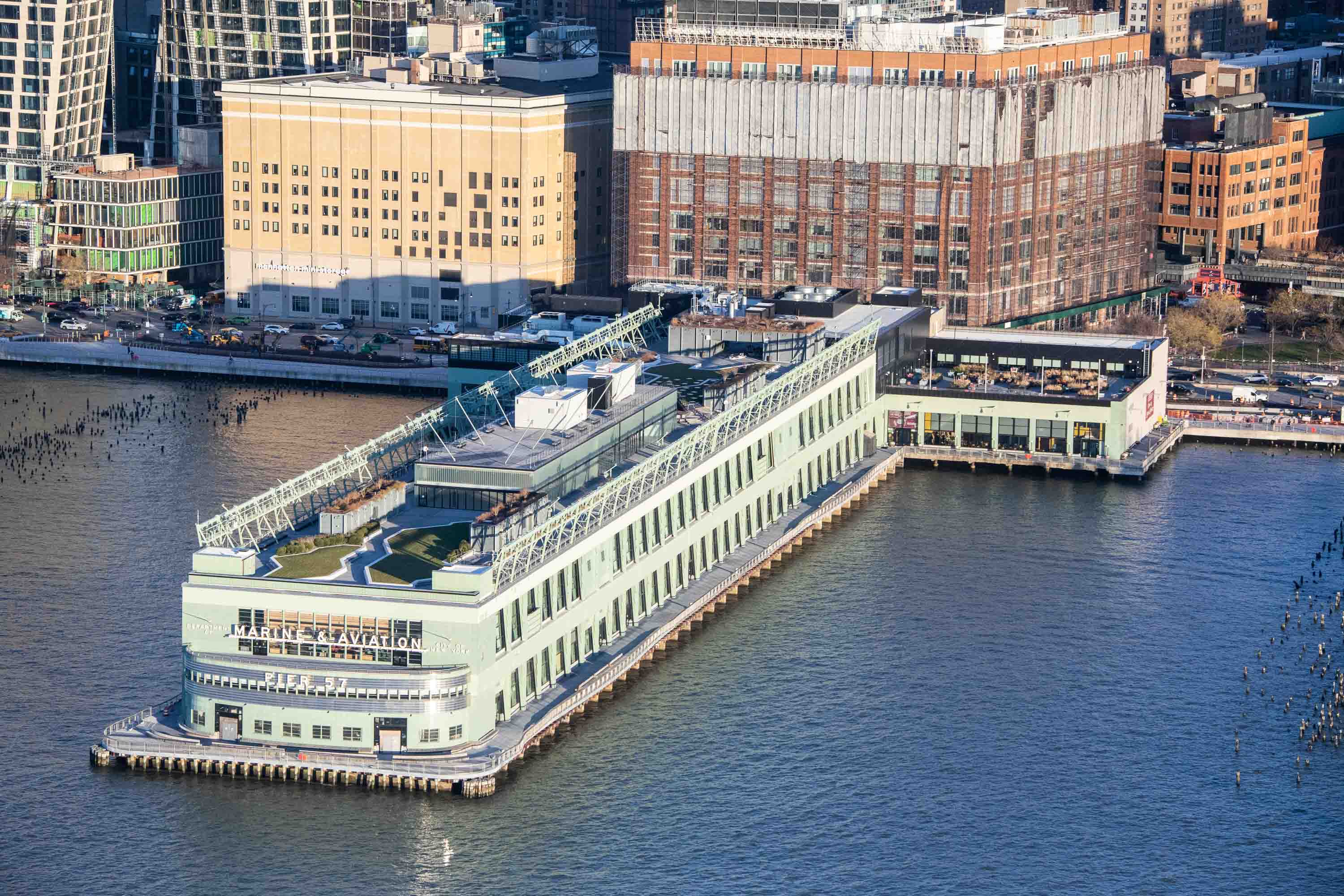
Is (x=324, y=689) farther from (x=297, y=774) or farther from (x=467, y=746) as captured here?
(x=467, y=746)

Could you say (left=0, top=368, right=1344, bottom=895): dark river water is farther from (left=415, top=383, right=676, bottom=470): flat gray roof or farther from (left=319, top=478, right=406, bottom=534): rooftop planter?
(left=415, top=383, right=676, bottom=470): flat gray roof

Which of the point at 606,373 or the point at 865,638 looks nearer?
the point at 865,638

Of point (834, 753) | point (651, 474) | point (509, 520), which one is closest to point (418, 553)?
point (509, 520)

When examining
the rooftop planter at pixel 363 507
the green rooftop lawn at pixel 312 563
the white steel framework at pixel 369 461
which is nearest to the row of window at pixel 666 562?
the green rooftop lawn at pixel 312 563

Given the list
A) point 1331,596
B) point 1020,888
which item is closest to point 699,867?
point 1020,888

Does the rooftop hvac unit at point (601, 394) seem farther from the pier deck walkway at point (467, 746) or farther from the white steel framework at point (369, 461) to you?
the pier deck walkway at point (467, 746)

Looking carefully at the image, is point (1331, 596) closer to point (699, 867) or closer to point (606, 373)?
point (606, 373)

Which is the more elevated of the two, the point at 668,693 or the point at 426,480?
the point at 426,480
